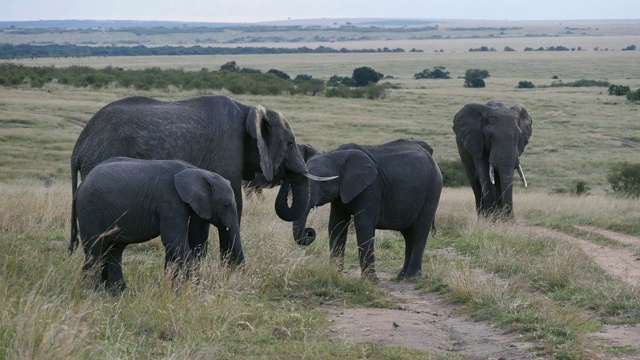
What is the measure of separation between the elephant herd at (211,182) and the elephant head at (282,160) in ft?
0.03

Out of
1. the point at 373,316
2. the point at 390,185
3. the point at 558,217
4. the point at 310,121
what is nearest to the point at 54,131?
the point at 310,121

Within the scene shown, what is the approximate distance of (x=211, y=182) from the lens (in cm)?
878

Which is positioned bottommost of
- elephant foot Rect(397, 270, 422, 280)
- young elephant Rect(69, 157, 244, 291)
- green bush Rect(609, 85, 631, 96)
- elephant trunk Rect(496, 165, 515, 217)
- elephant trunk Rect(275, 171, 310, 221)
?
green bush Rect(609, 85, 631, 96)

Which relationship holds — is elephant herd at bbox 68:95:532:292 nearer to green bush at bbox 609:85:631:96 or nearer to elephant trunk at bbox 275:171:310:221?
elephant trunk at bbox 275:171:310:221

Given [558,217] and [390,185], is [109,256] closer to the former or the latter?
[390,185]

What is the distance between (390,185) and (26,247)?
3.83 m

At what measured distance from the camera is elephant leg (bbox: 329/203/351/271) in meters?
11.2

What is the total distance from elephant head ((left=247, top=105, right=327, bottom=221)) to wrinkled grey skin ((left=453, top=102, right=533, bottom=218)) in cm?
687

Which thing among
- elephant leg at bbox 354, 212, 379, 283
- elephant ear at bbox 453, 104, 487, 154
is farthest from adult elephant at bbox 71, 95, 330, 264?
elephant ear at bbox 453, 104, 487, 154

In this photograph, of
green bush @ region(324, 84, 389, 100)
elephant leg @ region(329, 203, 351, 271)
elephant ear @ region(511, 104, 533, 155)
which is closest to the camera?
elephant leg @ region(329, 203, 351, 271)

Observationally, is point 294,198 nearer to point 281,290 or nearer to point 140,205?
point 281,290

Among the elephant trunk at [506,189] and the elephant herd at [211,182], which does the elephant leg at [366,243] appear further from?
the elephant trunk at [506,189]

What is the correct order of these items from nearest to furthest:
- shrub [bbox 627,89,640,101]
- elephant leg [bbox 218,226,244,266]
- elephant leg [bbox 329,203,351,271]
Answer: elephant leg [bbox 218,226,244,266] → elephant leg [bbox 329,203,351,271] → shrub [bbox 627,89,640,101]

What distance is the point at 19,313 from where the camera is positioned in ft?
21.5
